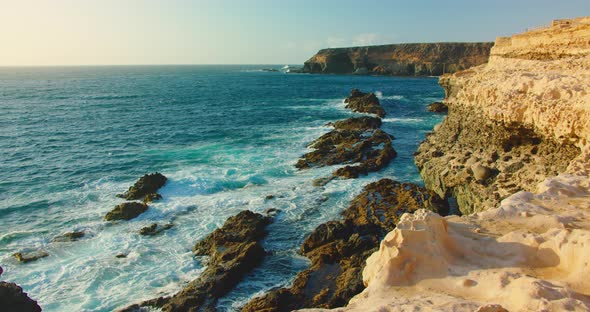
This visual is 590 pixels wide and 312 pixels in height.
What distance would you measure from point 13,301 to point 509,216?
14.8 metres

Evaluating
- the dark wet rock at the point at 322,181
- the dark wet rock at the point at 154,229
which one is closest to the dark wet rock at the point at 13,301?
the dark wet rock at the point at 154,229

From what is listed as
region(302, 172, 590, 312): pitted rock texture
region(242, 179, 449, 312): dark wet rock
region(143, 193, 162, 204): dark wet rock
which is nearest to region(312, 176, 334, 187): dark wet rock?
region(242, 179, 449, 312): dark wet rock

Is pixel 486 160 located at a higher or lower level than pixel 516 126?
lower

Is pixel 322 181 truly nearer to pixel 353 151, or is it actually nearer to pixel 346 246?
pixel 353 151

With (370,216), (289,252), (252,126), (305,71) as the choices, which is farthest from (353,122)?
(305,71)

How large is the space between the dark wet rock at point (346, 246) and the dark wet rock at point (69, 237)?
10636 millimetres

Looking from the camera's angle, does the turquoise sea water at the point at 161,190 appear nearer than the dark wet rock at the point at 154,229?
Yes

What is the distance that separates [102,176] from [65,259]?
1223 cm

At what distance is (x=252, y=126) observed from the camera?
151 feet

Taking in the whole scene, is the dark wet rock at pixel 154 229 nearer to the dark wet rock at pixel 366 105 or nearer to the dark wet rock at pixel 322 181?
the dark wet rock at pixel 322 181

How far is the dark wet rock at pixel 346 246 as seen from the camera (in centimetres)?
1281

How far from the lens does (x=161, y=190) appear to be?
24125 millimetres

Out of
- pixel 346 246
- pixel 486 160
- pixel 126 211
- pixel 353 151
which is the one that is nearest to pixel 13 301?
pixel 126 211

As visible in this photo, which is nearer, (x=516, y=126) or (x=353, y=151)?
(x=516, y=126)
